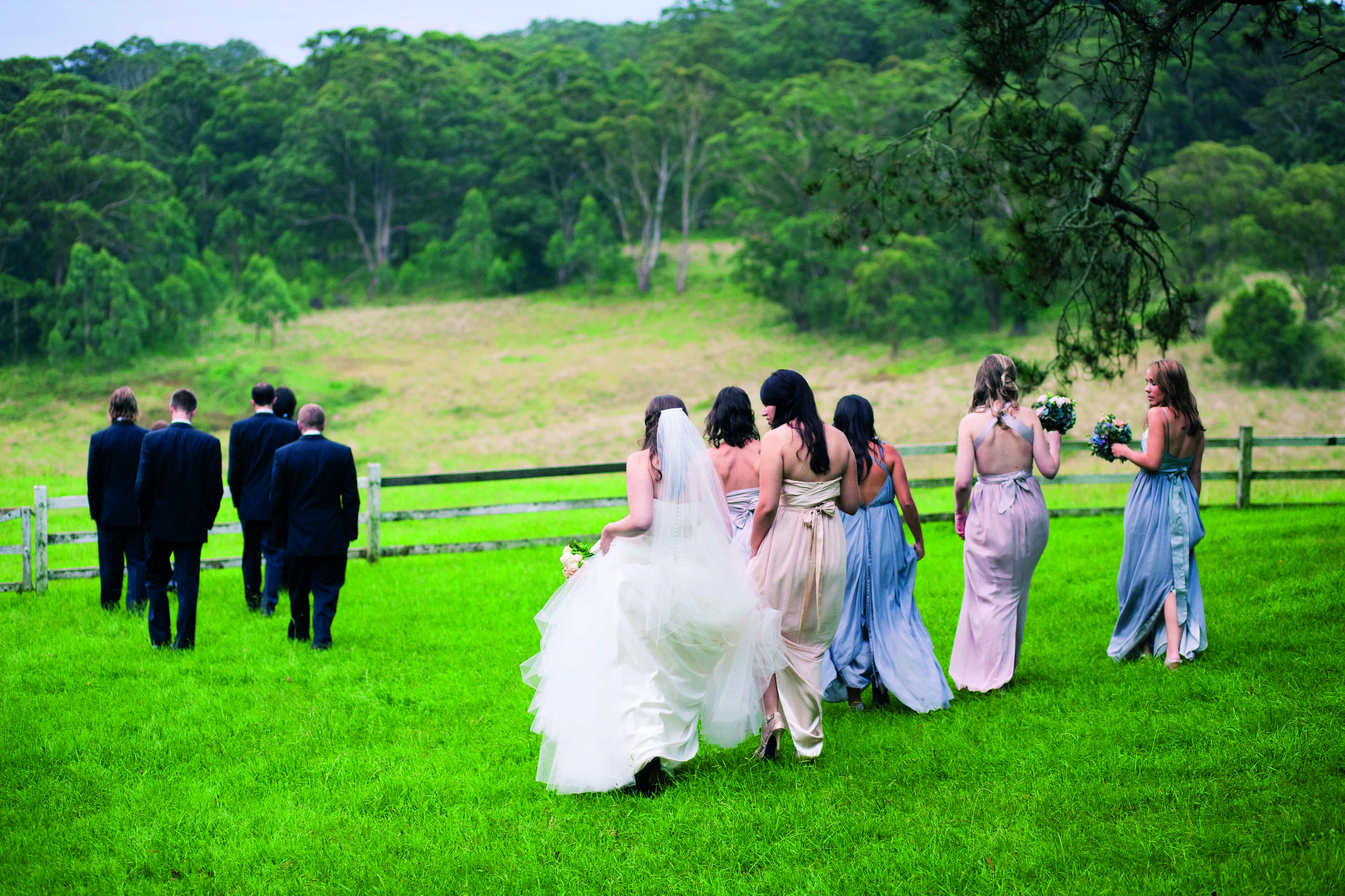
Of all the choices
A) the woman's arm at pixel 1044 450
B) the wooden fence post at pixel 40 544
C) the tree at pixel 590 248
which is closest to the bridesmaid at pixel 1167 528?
the woman's arm at pixel 1044 450

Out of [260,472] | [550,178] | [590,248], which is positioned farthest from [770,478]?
A: [550,178]

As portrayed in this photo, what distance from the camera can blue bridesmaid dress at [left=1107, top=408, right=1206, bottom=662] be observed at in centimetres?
687

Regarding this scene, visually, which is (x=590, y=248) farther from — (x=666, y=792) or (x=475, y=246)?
(x=666, y=792)

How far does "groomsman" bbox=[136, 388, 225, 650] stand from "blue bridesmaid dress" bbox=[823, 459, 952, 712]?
16.6 ft

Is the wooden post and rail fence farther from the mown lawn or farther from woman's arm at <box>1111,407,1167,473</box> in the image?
woman's arm at <box>1111,407,1167,473</box>

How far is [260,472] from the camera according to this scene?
30.6ft

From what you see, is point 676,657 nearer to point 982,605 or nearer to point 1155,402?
point 982,605

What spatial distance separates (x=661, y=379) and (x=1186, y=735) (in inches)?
1538

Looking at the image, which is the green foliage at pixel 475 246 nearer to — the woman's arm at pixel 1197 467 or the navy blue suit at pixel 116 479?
the navy blue suit at pixel 116 479

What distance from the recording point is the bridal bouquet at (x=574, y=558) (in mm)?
5566

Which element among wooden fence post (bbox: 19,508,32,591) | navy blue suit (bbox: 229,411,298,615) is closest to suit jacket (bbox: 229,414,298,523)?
navy blue suit (bbox: 229,411,298,615)

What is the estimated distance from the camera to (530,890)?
167 inches

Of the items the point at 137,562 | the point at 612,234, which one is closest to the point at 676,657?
the point at 137,562

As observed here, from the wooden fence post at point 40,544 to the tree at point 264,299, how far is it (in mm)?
35008
